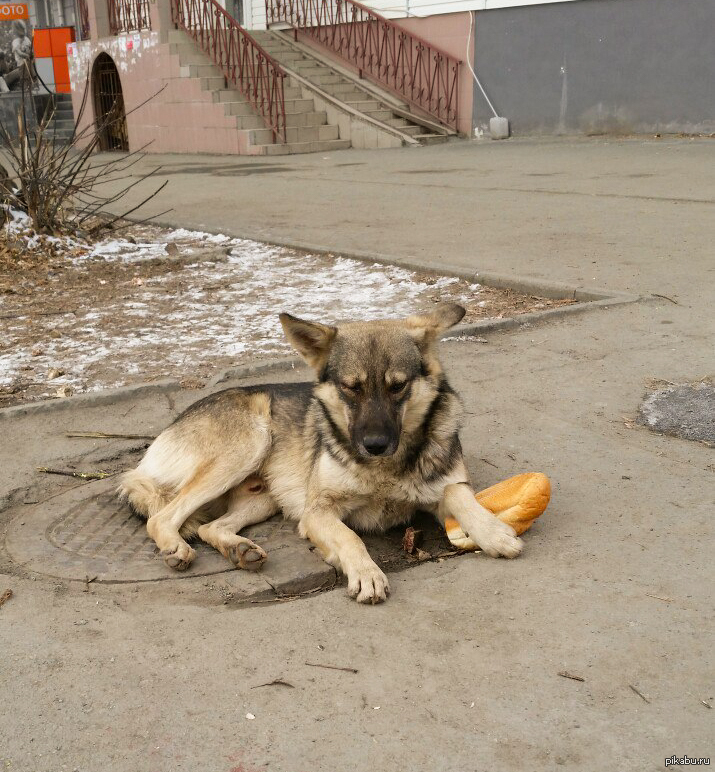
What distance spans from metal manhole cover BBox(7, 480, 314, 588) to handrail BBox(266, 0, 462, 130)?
59.7 ft

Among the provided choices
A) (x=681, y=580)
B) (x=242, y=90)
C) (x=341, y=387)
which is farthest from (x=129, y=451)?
(x=242, y=90)

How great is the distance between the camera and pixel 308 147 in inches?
827

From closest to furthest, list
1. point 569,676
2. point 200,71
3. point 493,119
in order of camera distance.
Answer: point 569,676 → point 493,119 → point 200,71

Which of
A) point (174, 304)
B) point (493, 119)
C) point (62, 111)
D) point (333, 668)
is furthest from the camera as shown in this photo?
point (62, 111)

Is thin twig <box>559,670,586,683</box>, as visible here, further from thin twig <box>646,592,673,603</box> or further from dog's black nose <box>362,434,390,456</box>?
dog's black nose <box>362,434,390,456</box>

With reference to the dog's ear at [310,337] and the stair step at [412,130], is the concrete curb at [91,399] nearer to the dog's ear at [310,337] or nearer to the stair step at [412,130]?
the dog's ear at [310,337]

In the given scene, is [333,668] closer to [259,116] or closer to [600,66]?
[600,66]

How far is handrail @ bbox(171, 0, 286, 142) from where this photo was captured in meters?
20.4

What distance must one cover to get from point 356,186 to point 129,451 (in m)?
10.2

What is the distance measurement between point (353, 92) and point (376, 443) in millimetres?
19815

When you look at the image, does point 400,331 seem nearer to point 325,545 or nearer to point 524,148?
point 325,545

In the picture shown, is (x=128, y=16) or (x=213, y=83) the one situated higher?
(x=128, y=16)

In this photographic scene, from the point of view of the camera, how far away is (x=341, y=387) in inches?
151

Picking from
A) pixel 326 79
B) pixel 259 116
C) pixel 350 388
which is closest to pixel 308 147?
pixel 259 116
